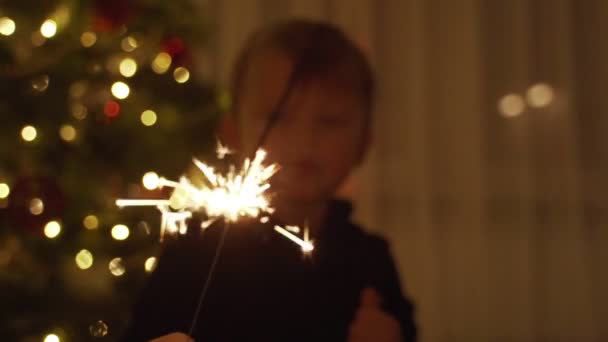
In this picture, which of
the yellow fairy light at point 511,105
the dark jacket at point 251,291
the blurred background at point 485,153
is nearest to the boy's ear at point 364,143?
the dark jacket at point 251,291

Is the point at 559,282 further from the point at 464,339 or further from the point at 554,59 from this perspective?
the point at 554,59

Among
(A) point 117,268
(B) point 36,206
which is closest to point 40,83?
(B) point 36,206

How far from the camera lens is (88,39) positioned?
3.32ft

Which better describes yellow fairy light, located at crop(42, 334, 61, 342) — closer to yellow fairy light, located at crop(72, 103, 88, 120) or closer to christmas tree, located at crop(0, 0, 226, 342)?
christmas tree, located at crop(0, 0, 226, 342)

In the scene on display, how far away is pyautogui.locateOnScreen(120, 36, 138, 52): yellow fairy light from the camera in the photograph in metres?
1.06

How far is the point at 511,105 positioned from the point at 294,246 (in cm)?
133

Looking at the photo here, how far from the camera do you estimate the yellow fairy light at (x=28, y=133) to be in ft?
3.15

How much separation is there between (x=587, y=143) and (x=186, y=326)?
5.06 ft

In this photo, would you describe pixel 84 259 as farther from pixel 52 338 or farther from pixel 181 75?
pixel 181 75

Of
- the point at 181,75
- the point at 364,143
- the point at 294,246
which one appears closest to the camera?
the point at 294,246

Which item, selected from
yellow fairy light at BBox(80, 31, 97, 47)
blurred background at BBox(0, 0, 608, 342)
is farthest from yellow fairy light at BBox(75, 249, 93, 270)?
blurred background at BBox(0, 0, 608, 342)

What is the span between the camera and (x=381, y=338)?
635 mm

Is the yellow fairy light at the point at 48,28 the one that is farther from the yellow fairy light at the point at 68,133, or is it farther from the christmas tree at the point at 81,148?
the yellow fairy light at the point at 68,133

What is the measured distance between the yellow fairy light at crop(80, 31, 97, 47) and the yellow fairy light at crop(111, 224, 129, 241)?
11.2 inches
